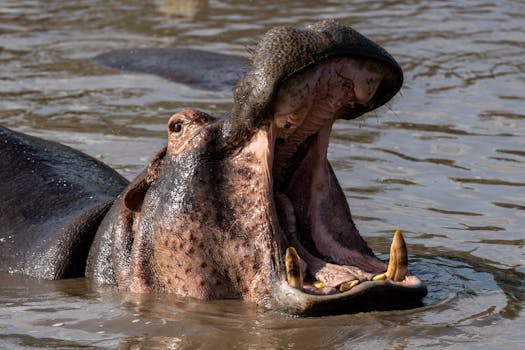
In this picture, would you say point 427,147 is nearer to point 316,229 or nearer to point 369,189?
point 369,189

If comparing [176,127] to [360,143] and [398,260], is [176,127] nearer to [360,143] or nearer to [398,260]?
[398,260]

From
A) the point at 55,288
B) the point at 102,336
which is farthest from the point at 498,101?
the point at 102,336

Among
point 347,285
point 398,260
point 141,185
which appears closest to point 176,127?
point 141,185

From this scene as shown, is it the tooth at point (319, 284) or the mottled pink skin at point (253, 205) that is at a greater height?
the mottled pink skin at point (253, 205)

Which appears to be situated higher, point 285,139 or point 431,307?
point 285,139

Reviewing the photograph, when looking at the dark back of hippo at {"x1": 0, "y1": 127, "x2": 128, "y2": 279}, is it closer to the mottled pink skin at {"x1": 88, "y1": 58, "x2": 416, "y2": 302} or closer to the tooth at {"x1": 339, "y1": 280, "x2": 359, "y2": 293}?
the mottled pink skin at {"x1": 88, "y1": 58, "x2": 416, "y2": 302}

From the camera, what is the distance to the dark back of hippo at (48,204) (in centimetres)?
648

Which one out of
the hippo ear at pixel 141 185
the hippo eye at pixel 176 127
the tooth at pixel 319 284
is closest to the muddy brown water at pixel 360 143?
the tooth at pixel 319 284

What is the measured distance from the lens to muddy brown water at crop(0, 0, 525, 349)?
534 cm

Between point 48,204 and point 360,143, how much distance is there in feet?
10.1

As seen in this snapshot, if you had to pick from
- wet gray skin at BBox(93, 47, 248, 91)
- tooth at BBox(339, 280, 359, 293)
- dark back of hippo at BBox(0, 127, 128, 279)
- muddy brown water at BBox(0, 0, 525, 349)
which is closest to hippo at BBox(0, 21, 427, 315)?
tooth at BBox(339, 280, 359, 293)

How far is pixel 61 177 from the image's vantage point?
7.14m

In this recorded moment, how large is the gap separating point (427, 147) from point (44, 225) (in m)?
3.40

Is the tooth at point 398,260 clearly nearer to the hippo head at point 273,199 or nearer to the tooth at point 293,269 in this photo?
the hippo head at point 273,199
